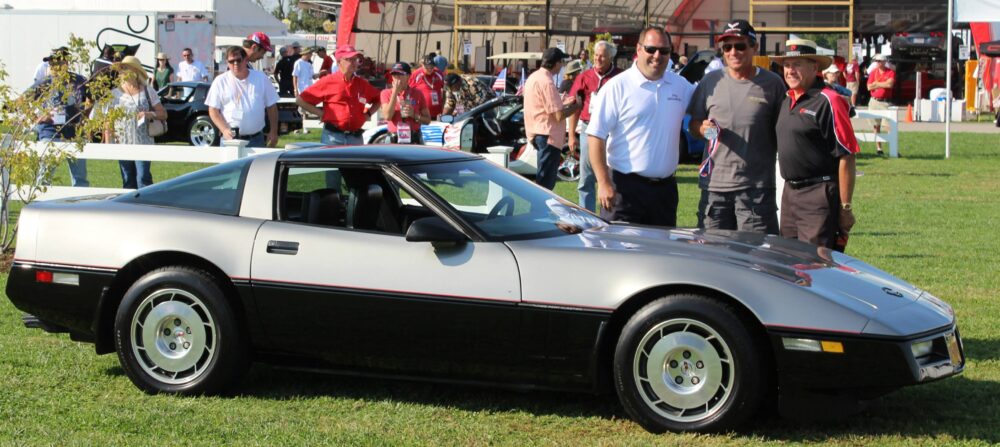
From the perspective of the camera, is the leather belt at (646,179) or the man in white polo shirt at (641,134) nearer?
the man in white polo shirt at (641,134)

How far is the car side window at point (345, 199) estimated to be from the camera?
6160 mm

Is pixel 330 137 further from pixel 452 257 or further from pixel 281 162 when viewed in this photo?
pixel 452 257

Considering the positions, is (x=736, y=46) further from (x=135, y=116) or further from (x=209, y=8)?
(x=209, y=8)

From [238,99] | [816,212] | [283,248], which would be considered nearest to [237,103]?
[238,99]

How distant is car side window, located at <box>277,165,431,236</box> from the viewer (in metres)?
6.16

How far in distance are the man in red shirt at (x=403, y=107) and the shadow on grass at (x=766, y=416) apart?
22.7 feet

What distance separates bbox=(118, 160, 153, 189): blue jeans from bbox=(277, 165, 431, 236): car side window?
20.7 ft

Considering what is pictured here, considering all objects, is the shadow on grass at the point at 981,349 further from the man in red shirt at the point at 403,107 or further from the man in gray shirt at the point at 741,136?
the man in red shirt at the point at 403,107

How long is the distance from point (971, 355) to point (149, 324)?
4359mm

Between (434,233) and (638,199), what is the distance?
213 cm

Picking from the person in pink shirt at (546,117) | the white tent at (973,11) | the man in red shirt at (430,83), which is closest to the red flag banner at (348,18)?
the man in red shirt at (430,83)

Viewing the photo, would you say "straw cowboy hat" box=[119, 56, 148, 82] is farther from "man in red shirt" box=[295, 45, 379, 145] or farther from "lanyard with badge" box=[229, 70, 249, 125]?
"man in red shirt" box=[295, 45, 379, 145]

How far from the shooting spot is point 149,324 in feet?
19.9

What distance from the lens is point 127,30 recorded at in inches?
1146
